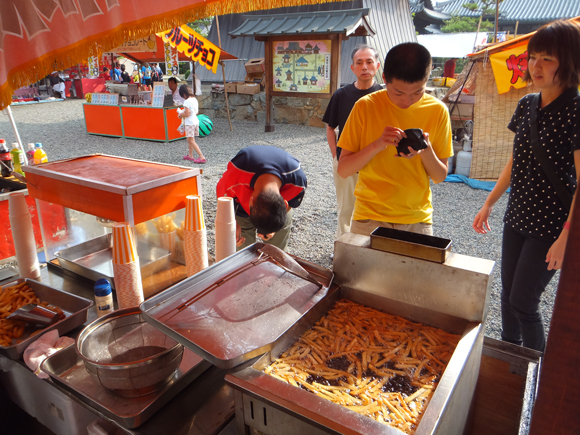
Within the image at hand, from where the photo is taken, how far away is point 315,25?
988cm

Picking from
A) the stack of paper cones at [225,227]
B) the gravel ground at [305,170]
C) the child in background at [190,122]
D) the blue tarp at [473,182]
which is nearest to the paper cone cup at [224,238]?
the stack of paper cones at [225,227]

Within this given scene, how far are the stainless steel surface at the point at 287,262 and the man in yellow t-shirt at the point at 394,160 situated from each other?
72 cm

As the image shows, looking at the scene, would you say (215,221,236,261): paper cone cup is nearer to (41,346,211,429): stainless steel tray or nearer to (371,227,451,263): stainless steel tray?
(41,346,211,429): stainless steel tray

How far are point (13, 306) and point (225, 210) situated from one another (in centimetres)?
105

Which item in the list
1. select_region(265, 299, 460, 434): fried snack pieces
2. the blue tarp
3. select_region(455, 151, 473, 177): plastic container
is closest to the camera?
select_region(265, 299, 460, 434): fried snack pieces

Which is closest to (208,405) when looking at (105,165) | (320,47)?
(105,165)

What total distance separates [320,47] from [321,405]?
10.0m

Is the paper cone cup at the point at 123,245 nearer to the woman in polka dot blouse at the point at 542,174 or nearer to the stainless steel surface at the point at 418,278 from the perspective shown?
the stainless steel surface at the point at 418,278

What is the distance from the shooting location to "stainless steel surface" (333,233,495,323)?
1.37 m

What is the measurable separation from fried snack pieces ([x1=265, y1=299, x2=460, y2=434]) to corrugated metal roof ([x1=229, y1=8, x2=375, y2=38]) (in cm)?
918

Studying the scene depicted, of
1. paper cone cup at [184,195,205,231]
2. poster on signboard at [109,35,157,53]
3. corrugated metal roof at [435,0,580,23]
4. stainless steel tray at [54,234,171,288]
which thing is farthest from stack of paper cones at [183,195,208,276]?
corrugated metal roof at [435,0,580,23]

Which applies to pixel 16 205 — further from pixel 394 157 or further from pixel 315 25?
pixel 315 25

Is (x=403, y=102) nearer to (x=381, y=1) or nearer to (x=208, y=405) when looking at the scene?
(x=208, y=405)

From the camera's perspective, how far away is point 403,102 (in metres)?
2.08
